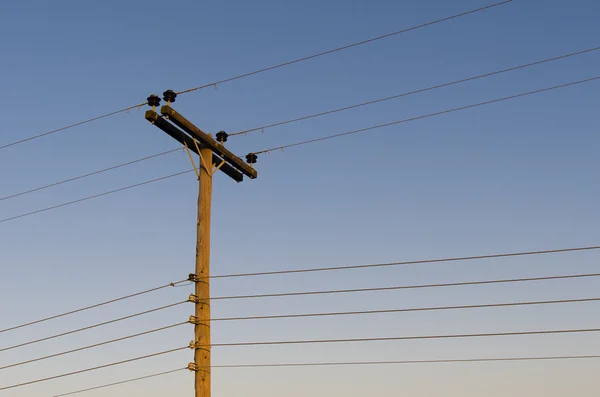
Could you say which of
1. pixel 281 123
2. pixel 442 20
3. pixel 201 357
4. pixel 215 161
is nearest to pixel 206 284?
pixel 201 357

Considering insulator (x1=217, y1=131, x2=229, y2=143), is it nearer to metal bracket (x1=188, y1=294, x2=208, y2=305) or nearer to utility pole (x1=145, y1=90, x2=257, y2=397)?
utility pole (x1=145, y1=90, x2=257, y2=397)

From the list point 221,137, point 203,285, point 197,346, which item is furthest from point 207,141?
point 197,346

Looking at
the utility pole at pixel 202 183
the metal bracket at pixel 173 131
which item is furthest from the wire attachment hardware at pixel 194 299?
the metal bracket at pixel 173 131

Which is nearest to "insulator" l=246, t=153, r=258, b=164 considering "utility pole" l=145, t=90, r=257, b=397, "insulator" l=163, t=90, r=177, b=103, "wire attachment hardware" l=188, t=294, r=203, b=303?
"utility pole" l=145, t=90, r=257, b=397

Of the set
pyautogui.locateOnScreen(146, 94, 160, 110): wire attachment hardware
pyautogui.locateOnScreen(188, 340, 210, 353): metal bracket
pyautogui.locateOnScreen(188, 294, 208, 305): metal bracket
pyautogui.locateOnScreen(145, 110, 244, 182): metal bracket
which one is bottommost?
pyautogui.locateOnScreen(188, 340, 210, 353): metal bracket

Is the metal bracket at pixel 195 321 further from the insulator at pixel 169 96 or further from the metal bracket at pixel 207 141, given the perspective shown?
the insulator at pixel 169 96

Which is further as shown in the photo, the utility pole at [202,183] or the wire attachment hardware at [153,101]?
the wire attachment hardware at [153,101]

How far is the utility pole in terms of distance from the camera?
13961 millimetres

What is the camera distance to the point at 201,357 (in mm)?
13930

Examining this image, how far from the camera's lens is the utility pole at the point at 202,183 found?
1396cm

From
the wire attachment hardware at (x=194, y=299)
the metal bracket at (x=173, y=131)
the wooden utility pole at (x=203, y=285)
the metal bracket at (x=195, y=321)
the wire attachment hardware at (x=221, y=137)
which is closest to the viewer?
the wooden utility pole at (x=203, y=285)

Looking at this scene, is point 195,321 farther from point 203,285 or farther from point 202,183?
point 202,183

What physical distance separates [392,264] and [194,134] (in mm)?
4923

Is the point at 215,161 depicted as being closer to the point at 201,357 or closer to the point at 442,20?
the point at 201,357
